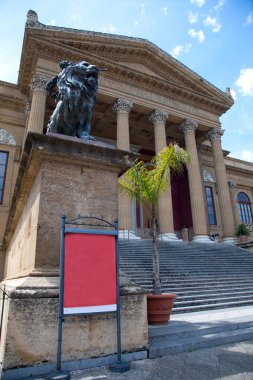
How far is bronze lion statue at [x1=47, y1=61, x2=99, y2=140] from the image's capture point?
4.36 metres

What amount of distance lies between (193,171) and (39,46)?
490 inches

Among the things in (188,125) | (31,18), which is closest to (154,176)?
(188,125)

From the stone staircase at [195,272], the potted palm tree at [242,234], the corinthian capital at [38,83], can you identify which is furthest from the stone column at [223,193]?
the corinthian capital at [38,83]

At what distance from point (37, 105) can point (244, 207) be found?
2308cm

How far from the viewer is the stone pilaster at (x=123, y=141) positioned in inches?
612

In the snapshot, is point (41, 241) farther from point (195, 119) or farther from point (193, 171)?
point (195, 119)

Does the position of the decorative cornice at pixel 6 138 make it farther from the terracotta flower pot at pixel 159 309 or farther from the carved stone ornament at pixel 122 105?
the terracotta flower pot at pixel 159 309

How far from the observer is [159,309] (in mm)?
5039

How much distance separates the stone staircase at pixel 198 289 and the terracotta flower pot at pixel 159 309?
0.17 meters

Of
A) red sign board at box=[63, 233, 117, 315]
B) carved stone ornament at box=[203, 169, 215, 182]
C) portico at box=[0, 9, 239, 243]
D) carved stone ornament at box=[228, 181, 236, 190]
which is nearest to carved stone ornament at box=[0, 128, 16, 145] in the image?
portico at box=[0, 9, 239, 243]

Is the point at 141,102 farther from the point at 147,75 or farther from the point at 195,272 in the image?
the point at 195,272

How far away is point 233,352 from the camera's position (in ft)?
12.2

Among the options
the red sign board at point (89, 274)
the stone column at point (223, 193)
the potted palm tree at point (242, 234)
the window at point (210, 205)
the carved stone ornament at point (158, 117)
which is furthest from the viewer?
the window at point (210, 205)

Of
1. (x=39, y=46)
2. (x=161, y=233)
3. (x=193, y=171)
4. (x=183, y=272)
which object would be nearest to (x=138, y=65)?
(x=39, y=46)
